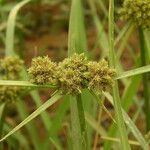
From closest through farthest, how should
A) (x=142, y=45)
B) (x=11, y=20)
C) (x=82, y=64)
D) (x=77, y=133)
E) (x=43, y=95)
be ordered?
(x=82, y=64), (x=77, y=133), (x=142, y=45), (x=11, y=20), (x=43, y=95)

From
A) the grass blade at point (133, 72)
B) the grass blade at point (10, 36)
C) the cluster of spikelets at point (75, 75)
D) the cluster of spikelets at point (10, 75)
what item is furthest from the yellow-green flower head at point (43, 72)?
the grass blade at point (10, 36)

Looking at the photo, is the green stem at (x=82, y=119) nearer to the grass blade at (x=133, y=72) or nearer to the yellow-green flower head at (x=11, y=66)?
the grass blade at (x=133, y=72)

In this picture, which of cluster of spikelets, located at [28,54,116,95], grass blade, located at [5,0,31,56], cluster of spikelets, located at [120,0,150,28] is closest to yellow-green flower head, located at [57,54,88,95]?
cluster of spikelets, located at [28,54,116,95]

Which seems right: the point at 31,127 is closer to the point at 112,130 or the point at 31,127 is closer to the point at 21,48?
the point at 112,130

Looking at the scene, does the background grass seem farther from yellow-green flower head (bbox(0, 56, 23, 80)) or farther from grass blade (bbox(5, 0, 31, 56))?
yellow-green flower head (bbox(0, 56, 23, 80))

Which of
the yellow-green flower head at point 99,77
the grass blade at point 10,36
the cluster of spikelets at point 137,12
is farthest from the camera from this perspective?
the grass blade at point 10,36

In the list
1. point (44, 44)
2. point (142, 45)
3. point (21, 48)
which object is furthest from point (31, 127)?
point (44, 44)

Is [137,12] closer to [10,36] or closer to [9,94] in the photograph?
[9,94]
